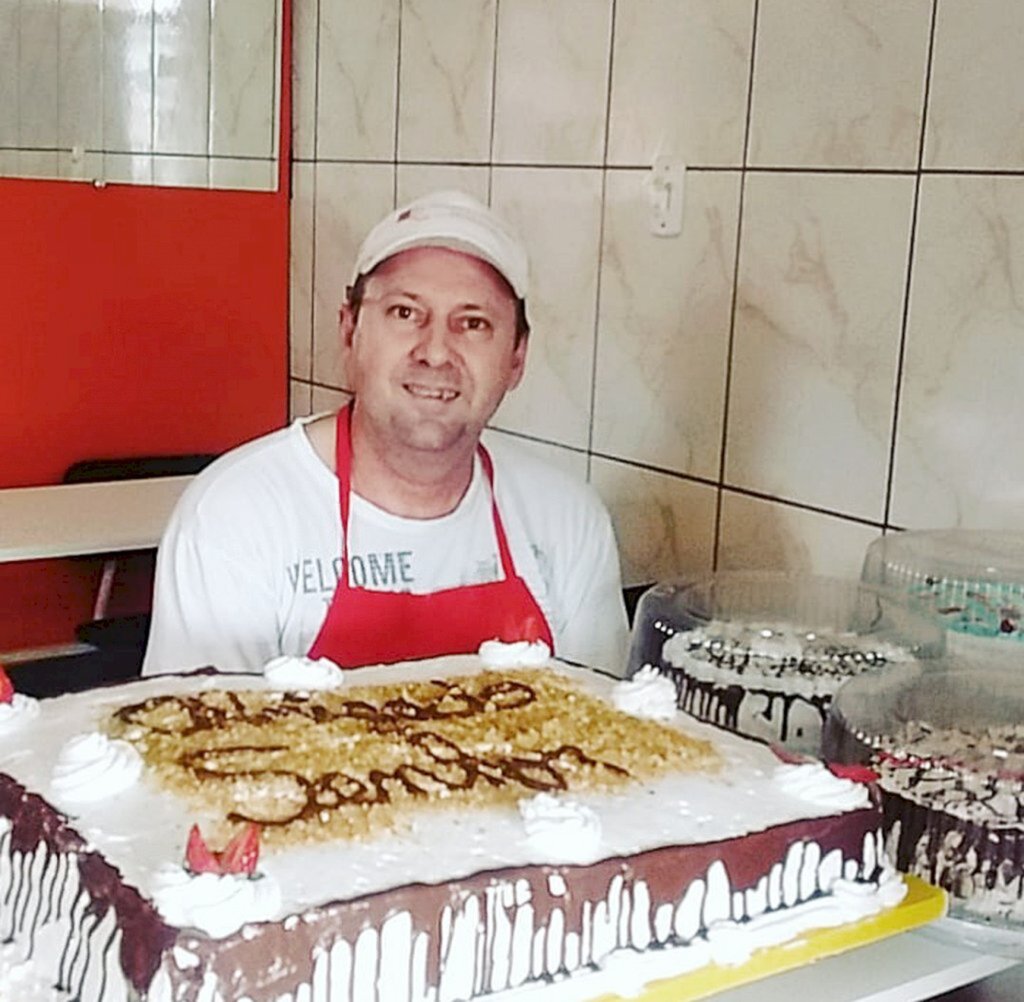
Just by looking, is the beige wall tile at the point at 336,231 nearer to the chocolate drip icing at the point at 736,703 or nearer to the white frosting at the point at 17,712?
the chocolate drip icing at the point at 736,703

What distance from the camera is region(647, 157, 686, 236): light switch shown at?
1835 mm

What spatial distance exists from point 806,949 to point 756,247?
102 cm

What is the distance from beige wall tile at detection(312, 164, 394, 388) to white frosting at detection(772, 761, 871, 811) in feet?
5.39

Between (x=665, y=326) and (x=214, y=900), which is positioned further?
(x=665, y=326)

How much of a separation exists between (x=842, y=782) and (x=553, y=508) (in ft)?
2.43

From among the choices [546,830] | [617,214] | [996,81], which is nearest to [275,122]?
[617,214]

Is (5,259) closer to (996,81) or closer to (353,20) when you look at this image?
(353,20)

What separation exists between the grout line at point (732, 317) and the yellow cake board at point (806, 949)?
0.85 metres

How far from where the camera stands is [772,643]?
1.35 metres

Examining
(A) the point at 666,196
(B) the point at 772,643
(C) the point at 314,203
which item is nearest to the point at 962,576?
(B) the point at 772,643

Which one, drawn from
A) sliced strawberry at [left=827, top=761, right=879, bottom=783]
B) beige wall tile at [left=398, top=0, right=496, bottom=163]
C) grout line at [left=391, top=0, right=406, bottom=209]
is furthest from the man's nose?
grout line at [left=391, top=0, right=406, bottom=209]

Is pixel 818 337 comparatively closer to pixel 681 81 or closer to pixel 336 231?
pixel 681 81

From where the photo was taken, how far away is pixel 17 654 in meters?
2.57

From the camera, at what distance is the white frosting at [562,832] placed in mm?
833
